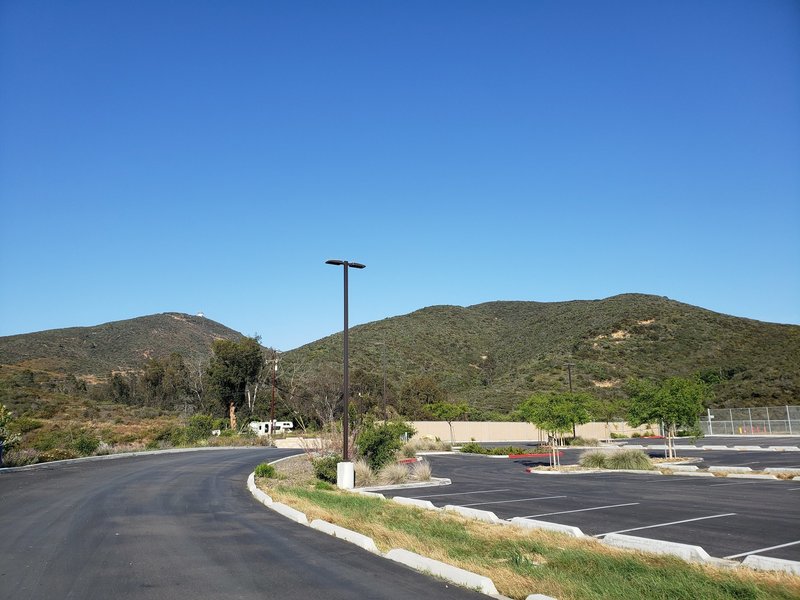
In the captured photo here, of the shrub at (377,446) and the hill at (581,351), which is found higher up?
the hill at (581,351)

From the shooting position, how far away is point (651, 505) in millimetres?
15094

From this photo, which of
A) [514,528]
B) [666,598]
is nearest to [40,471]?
[514,528]

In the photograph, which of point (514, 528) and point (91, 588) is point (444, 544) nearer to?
point (514, 528)

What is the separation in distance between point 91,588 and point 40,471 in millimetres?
20725

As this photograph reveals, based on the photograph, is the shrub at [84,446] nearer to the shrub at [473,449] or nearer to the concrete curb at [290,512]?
the shrub at [473,449]

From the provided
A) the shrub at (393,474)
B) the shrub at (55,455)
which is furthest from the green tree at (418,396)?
the shrub at (393,474)

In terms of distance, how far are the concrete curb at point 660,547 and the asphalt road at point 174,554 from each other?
3.50 meters

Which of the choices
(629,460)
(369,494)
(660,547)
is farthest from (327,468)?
(660,547)

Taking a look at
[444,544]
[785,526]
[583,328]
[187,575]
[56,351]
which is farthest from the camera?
[583,328]

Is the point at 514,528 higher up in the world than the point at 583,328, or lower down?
lower down

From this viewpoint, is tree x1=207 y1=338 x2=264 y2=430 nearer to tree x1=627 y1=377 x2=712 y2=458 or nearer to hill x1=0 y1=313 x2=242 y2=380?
hill x1=0 y1=313 x2=242 y2=380

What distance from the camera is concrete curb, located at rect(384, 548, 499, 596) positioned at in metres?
7.78

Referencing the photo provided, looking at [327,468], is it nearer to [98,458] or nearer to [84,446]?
[98,458]

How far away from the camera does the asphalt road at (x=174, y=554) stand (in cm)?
774
